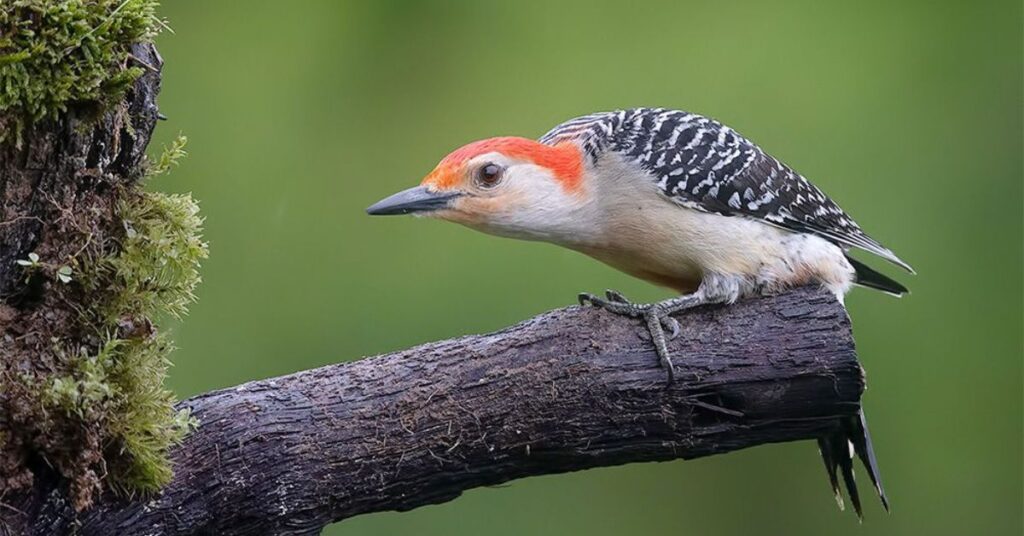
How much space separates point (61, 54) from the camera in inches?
97.3

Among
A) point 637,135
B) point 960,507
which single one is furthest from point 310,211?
point 960,507

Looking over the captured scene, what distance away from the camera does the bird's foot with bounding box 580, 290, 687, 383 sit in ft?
10.8

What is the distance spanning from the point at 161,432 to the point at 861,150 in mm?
3800

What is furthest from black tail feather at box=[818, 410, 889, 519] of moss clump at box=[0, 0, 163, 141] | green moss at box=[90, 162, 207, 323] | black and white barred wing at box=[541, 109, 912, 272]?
moss clump at box=[0, 0, 163, 141]

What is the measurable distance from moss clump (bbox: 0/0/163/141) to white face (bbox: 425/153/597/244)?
126 centimetres

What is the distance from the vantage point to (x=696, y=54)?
19.6ft

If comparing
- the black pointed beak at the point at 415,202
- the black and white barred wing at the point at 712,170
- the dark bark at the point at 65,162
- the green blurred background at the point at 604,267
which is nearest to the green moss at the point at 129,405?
the dark bark at the point at 65,162

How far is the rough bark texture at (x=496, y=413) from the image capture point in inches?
117

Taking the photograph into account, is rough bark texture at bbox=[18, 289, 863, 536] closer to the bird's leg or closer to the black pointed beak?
the bird's leg

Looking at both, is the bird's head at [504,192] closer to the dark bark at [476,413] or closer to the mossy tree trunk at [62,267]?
the dark bark at [476,413]

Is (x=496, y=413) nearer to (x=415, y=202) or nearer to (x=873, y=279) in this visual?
(x=415, y=202)

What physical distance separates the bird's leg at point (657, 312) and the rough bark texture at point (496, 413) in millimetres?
29

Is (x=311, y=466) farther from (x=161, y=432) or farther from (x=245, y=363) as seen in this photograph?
(x=245, y=363)

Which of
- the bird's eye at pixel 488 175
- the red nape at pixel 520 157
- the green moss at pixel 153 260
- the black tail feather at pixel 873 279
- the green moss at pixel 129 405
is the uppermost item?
the red nape at pixel 520 157
